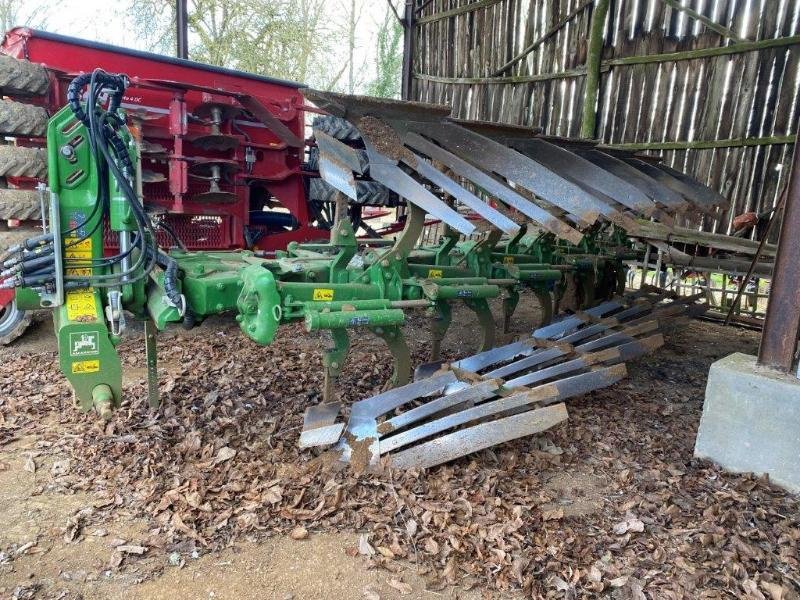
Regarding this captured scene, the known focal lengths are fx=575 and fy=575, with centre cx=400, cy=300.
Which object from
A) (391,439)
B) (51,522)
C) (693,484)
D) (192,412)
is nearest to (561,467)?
(693,484)

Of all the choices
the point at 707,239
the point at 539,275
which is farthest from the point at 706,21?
the point at 539,275

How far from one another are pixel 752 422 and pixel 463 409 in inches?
62.1

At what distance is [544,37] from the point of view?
8789 millimetres

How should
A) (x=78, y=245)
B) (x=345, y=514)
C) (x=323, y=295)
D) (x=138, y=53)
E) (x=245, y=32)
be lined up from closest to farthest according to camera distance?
1. (x=345, y=514)
2. (x=78, y=245)
3. (x=323, y=295)
4. (x=138, y=53)
5. (x=245, y=32)

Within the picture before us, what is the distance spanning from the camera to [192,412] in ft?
12.2

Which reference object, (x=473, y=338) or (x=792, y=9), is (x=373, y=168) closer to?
(x=473, y=338)

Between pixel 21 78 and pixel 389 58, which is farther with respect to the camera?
pixel 389 58

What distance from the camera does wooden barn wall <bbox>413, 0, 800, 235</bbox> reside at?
22.6 ft

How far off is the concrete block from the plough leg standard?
80cm

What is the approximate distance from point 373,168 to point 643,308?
342 cm

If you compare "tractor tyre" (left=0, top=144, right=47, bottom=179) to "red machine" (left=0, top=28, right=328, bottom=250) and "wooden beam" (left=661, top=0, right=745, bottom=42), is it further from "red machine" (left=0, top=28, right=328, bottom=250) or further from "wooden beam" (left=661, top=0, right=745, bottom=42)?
"wooden beam" (left=661, top=0, right=745, bottom=42)

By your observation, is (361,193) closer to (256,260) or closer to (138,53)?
(138,53)

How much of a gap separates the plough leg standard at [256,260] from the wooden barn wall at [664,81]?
11.8ft

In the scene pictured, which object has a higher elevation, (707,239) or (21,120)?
(21,120)
